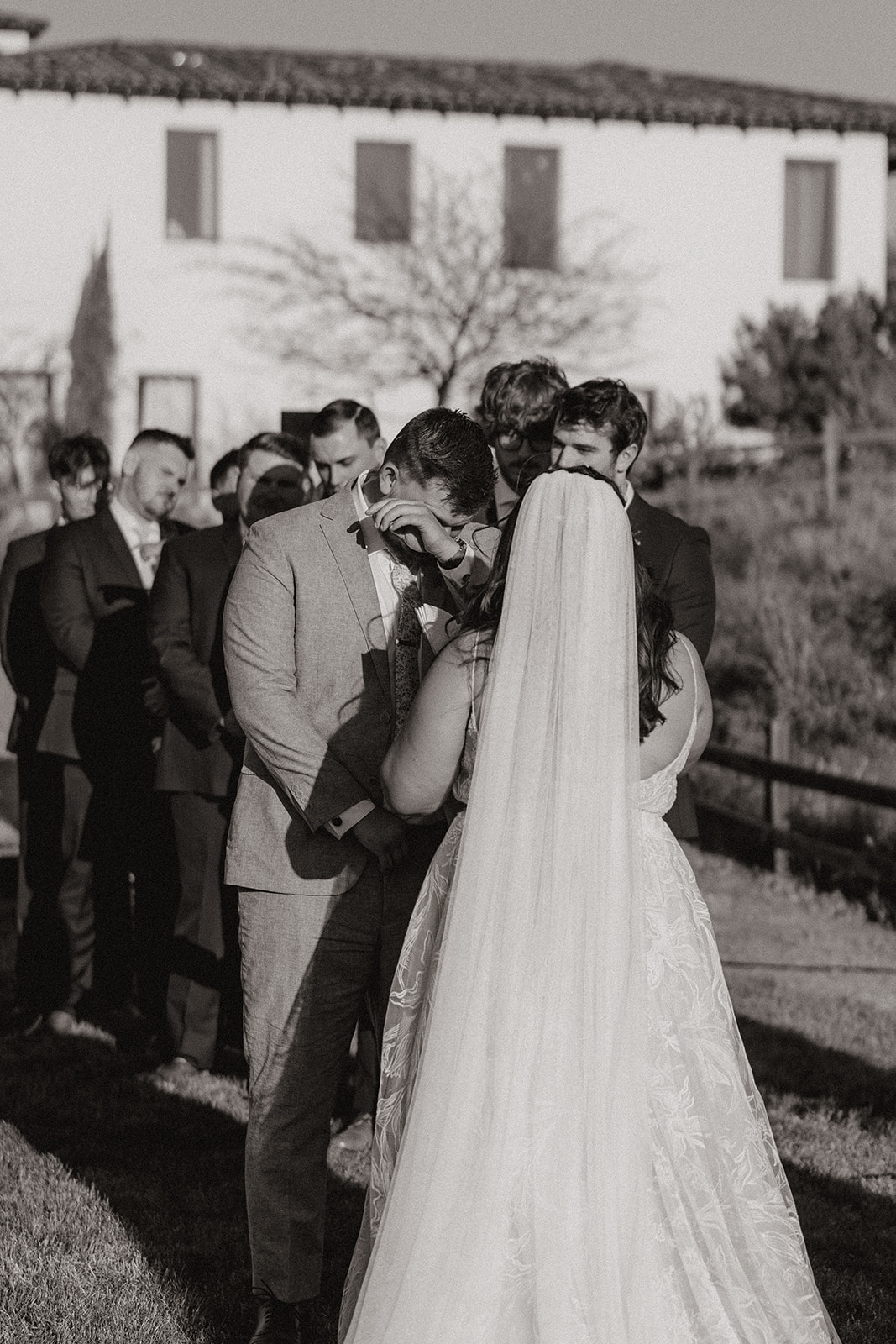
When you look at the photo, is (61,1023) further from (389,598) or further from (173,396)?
(173,396)

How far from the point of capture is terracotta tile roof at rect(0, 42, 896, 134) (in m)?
26.3

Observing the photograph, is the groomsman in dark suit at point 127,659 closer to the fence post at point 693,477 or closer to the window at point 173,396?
the fence post at point 693,477

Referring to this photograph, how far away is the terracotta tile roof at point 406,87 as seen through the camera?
2628 cm

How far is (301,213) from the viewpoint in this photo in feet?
89.4

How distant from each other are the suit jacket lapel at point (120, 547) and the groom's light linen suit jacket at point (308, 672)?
9.59ft

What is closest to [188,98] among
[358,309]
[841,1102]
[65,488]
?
[358,309]

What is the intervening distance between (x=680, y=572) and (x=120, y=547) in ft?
9.02

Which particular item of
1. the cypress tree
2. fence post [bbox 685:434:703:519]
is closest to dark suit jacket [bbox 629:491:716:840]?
fence post [bbox 685:434:703:519]

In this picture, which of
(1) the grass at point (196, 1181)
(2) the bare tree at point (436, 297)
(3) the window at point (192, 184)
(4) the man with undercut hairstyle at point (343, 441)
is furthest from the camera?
(2) the bare tree at point (436, 297)

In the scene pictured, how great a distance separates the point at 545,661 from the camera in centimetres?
330

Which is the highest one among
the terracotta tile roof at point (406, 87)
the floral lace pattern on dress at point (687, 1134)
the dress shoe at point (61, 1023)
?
the terracotta tile roof at point (406, 87)

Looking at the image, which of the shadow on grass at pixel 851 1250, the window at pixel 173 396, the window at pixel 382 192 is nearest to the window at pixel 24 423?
the window at pixel 173 396

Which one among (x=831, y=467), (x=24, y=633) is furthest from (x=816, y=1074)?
(x=831, y=467)

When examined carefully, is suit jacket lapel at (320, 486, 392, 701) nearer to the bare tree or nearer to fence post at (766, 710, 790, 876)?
fence post at (766, 710, 790, 876)
